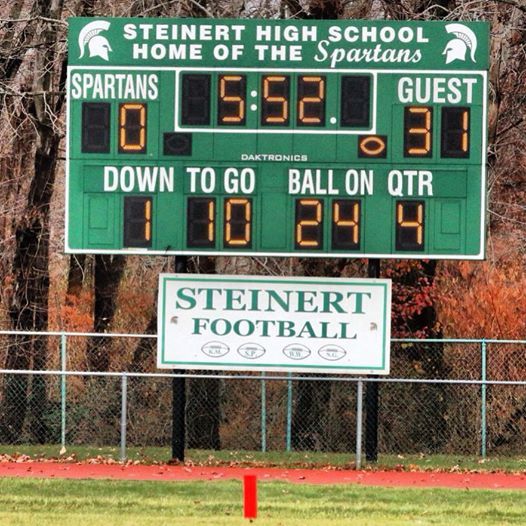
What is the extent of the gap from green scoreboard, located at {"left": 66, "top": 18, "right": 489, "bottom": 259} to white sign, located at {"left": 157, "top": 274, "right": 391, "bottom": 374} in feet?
3.61

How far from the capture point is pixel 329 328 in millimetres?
17031

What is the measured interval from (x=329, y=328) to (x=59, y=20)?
7.88 metres

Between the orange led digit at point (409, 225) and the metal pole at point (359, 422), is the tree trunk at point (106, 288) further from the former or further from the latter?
the orange led digit at point (409, 225)

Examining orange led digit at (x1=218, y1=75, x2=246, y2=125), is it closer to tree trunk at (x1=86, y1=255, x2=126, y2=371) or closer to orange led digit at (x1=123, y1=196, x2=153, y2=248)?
orange led digit at (x1=123, y1=196, x2=153, y2=248)

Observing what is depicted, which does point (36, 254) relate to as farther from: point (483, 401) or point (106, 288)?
point (483, 401)

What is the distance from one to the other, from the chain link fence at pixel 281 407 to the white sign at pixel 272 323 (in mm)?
2346

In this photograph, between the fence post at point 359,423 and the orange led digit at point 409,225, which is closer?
the orange led digit at point 409,225

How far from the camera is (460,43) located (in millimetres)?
16281

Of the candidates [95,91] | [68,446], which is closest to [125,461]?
[68,446]

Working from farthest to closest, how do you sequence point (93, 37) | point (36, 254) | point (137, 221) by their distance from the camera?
point (36, 254), point (93, 37), point (137, 221)

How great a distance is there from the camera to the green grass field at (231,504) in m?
12.5

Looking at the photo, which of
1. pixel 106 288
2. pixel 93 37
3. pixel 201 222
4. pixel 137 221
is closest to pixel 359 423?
pixel 201 222

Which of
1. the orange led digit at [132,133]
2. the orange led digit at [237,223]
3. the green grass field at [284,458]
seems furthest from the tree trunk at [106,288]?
the orange led digit at [237,223]

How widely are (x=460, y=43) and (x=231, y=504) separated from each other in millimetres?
5877
